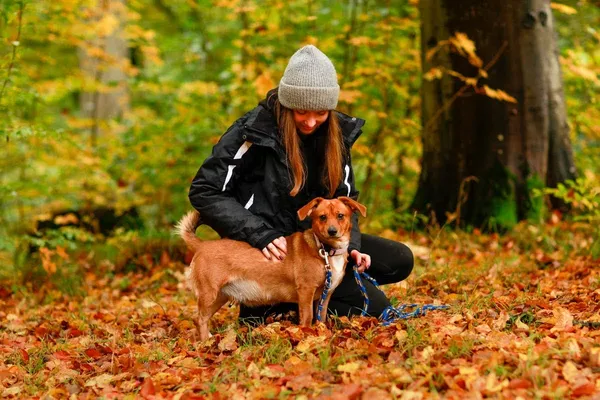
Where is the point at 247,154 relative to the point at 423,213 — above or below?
above

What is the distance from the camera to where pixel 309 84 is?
4320mm

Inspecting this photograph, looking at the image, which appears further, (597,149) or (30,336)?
(597,149)

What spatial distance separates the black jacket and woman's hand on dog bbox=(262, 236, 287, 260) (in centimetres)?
4

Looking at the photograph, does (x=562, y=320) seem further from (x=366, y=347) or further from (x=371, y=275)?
(x=371, y=275)

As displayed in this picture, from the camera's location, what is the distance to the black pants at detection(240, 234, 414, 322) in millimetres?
4812

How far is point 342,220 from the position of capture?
4211mm

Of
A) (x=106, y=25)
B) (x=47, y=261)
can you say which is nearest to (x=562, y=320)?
(x=47, y=261)

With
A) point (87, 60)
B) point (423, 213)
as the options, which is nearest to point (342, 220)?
point (423, 213)

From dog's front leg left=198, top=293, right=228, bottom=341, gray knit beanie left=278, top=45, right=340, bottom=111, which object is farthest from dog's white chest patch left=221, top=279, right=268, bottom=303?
gray knit beanie left=278, top=45, right=340, bottom=111

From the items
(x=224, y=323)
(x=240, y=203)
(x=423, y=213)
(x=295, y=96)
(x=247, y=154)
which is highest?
Result: (x=295, y=96)

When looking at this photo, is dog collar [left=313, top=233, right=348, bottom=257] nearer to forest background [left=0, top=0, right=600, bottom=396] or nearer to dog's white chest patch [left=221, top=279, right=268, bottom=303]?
dog's white chest patch [left=221, top=279, right=268, bottom=303]

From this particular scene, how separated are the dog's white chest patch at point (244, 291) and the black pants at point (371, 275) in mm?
394

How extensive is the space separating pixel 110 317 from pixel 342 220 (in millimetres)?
2675

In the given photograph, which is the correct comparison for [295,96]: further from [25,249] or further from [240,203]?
[25,249]
